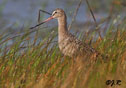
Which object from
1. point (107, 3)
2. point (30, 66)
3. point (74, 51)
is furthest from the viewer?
point (107, 3)

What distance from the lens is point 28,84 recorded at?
4641mm

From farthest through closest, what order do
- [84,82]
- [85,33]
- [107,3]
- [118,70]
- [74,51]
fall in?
[107,3] < [85,33] < [74,51] < [118,70] < [84,82]

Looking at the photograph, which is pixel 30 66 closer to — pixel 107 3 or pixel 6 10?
pixel 6 10

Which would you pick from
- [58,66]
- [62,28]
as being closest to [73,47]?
[62,28]

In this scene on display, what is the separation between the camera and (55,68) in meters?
5.18

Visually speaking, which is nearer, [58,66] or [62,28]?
[58,66]

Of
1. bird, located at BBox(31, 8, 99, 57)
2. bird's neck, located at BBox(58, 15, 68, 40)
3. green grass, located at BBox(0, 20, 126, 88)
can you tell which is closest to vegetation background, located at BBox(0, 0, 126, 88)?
green grass, located at BBox(0, 20, 126, 88)

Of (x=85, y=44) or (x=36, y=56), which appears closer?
(x=36, y=56)

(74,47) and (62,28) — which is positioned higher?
(62,28)

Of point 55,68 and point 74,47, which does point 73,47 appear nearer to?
point 74,47

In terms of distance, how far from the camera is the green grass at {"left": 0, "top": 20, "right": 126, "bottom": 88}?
15.1 feet

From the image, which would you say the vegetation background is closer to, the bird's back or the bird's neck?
the bird's back

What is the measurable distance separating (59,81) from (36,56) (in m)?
1.01

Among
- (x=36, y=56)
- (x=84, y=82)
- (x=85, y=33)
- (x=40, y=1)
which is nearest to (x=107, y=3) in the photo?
(x=40, y=1)
